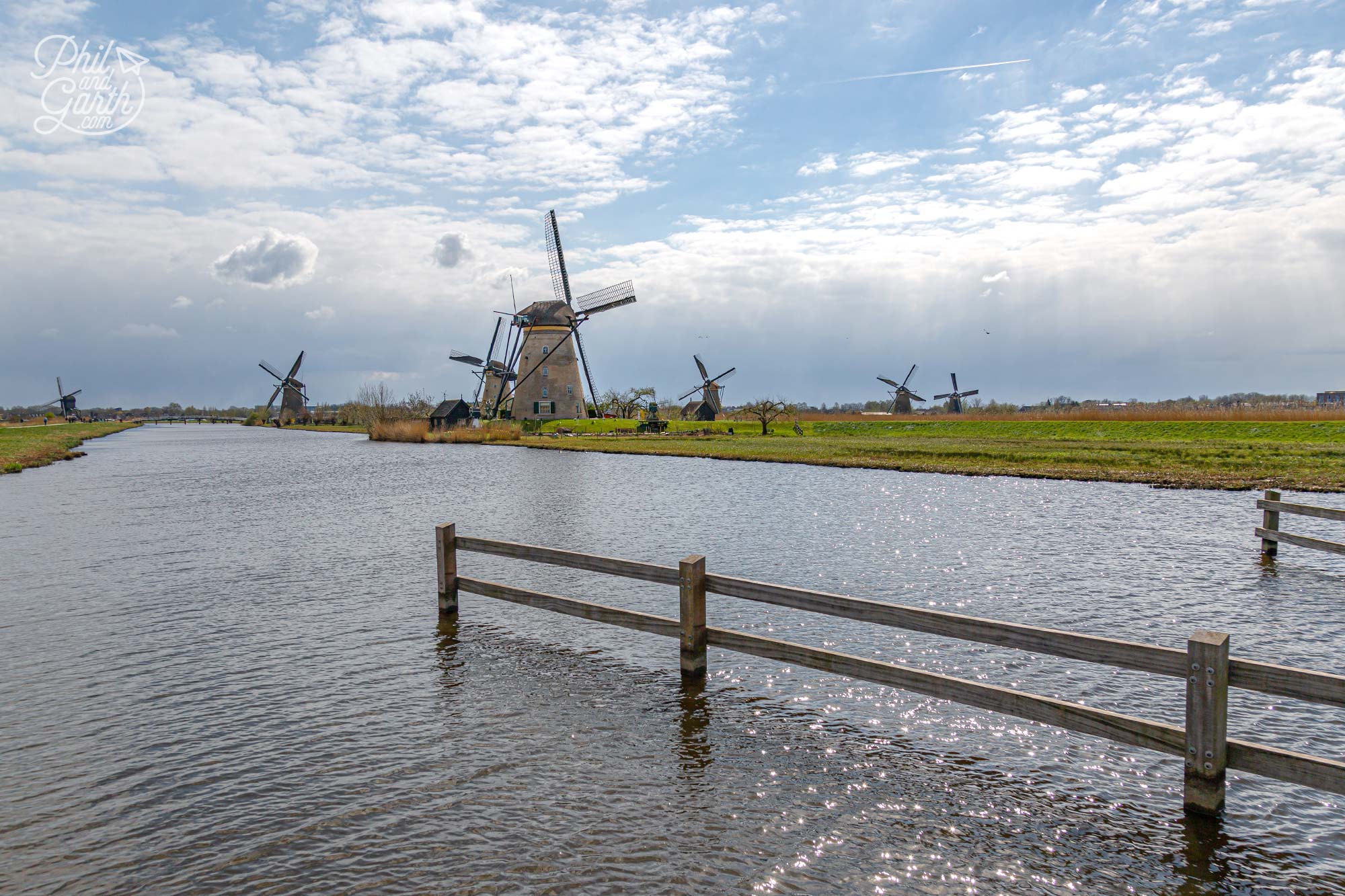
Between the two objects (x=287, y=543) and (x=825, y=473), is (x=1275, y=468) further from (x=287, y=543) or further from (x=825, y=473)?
(x=287, y=543)

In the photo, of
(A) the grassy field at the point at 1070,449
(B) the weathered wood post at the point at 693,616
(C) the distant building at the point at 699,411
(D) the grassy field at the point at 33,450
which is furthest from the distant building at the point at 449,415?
(B) the weathered wood post at the point at 693,616

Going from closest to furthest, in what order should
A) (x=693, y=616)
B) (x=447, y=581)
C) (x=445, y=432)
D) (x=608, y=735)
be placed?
(x=608, y=735) < (x=693, y=616) < (x=447, y=581) < (x=445, y=432)

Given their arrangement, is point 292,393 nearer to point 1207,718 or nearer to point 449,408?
point 449,408

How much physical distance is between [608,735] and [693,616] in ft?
6.16

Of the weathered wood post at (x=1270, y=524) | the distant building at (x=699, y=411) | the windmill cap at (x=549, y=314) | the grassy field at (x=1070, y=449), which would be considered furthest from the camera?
the distant building at (x=699, y=411)

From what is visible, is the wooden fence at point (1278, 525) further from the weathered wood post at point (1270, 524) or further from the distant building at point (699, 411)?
the distant building at point (699, 411)

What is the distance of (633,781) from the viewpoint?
23.6ft

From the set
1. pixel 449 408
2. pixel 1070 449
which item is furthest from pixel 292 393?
pixel 1070 449

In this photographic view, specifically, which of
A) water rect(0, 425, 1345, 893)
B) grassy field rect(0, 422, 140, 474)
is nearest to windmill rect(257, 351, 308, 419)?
grassy field rect(0, 422, 140, 474)

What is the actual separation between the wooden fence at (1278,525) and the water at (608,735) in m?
0.55

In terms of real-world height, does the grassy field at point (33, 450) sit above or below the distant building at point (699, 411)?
below

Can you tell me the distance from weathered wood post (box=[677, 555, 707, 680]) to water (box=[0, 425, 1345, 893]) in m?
0.32

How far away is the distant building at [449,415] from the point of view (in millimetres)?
96375

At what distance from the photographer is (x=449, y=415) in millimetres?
96562
